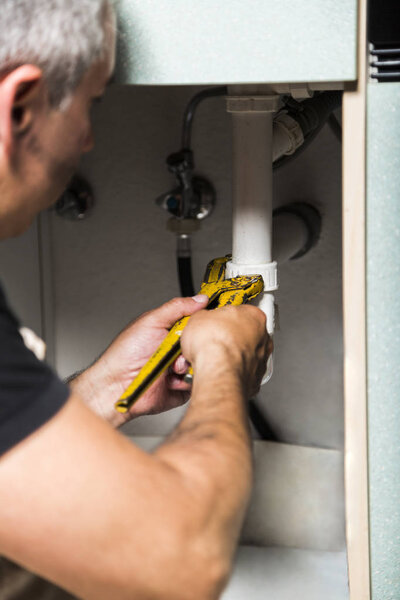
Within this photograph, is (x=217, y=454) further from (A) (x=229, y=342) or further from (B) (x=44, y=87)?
(B) (x=44, y=87)

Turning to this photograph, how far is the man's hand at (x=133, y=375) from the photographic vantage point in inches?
31.0

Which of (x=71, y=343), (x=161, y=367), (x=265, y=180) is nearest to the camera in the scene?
(x=161, y=367)

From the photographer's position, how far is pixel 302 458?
1.10 metres

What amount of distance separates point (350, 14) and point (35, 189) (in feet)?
0.90

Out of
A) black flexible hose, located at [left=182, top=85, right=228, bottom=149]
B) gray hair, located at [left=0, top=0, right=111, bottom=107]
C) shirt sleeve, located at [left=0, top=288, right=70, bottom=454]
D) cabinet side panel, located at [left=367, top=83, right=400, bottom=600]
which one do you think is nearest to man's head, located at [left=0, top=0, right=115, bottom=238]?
gray hair, located at [left=0, top=0, right=111, bottom=107]

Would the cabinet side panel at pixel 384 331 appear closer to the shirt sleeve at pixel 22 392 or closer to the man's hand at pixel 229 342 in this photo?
the man's hand at pixel 229 342

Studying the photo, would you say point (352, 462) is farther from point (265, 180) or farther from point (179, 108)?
point (179, 108)

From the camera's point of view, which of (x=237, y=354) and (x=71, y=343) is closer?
(x=237, y=354)

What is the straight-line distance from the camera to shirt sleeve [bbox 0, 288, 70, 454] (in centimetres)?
45

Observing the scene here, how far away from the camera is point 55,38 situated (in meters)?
0.51

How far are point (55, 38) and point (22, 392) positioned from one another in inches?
9.9

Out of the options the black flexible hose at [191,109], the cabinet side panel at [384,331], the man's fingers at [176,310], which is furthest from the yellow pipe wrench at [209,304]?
the black flexible hose at [191,109]

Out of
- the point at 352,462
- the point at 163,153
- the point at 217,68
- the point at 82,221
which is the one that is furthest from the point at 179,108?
the point at 352,462

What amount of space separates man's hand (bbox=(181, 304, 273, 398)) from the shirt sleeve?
0.49ft
